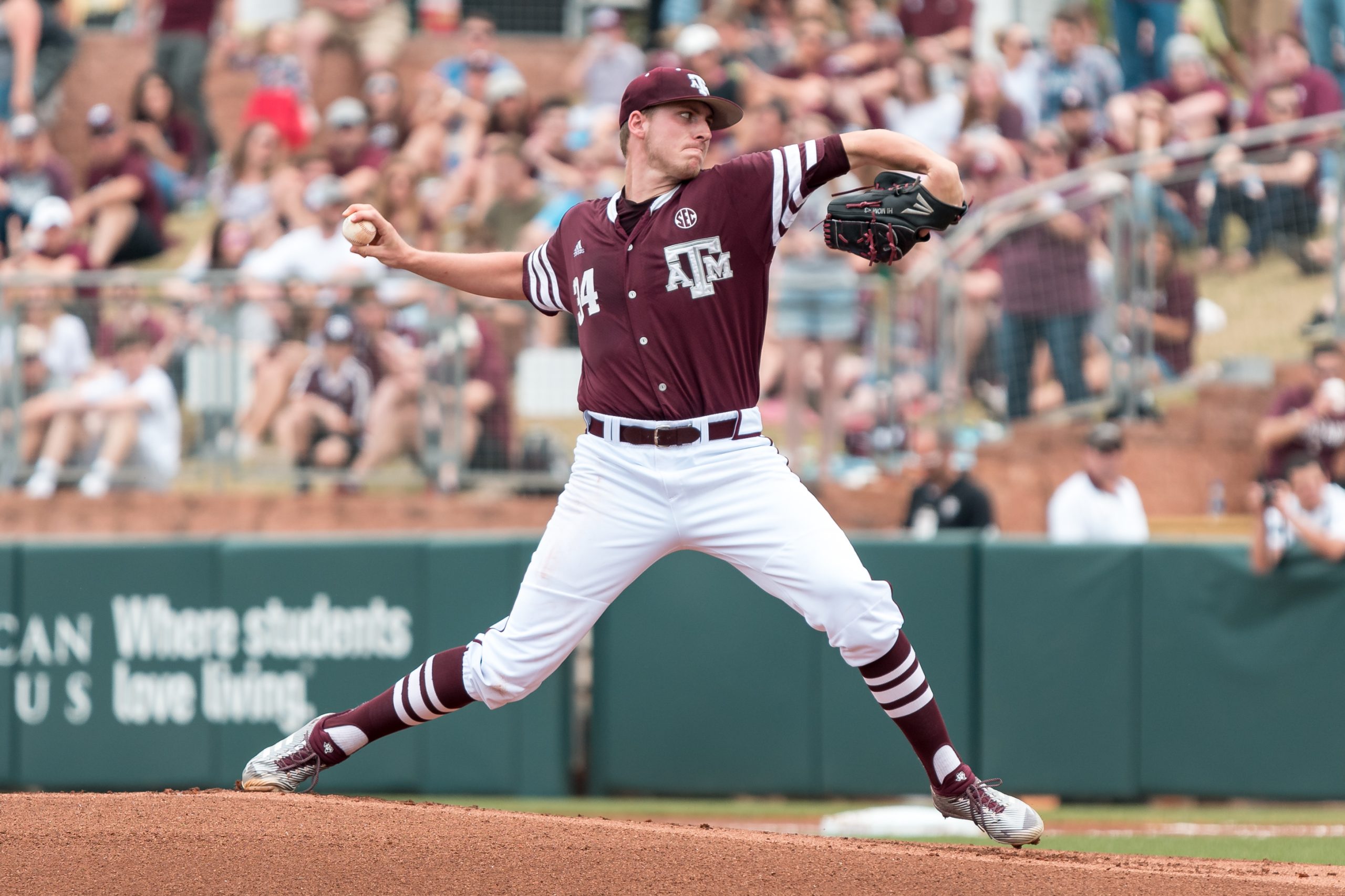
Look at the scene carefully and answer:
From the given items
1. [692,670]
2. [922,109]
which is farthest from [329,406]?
[922,109]

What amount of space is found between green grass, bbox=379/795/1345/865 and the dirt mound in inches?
81.3

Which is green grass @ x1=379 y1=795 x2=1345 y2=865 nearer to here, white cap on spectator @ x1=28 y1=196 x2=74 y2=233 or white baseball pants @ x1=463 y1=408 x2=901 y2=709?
white baseball pants @ x1=463 y1=408 x2=901 y2=709

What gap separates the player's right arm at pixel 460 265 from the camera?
5312mm

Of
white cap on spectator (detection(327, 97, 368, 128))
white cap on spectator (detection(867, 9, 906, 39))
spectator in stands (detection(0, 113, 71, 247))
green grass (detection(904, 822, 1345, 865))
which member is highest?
white cap on spectator (detection(867, 9, 906, 39))

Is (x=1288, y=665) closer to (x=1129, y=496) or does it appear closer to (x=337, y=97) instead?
(x=1129, y=496)

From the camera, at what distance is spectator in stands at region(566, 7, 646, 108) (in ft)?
46.3

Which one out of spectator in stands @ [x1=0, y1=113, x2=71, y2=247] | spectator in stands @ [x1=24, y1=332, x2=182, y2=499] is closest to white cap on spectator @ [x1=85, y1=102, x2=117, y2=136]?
spectator in stands @ [x1=0, y1=113, x2=71, y2=247]

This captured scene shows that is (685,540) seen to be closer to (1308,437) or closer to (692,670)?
(692,670)

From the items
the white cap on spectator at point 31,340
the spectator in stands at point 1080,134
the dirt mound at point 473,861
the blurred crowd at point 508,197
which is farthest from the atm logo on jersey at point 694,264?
the spectator in stands at point 1080,134

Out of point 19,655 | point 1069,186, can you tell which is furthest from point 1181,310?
point 19,655

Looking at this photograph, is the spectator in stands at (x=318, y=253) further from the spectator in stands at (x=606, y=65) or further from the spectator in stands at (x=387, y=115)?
the spectator in stands at (x=606, y=65)

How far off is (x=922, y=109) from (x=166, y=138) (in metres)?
6.24

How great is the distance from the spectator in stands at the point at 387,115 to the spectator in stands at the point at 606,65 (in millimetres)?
1632

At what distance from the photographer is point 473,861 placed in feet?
16.2
